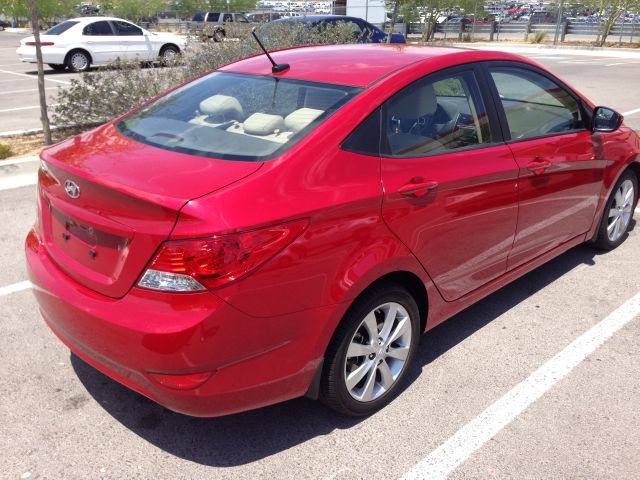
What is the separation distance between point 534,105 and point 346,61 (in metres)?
1.46

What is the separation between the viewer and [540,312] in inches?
163

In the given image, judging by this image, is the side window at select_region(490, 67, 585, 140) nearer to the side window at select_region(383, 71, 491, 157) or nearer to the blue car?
the side window at select_region(383, 71, 491, 157)

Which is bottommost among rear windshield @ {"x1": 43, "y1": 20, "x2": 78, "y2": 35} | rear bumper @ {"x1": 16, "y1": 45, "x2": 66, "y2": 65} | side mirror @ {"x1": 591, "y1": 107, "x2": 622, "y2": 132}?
rear bumper @ {"x1": 16, "y1": 45, "x2": 66, "y2": 65}

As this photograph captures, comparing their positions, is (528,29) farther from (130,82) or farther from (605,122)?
(605,122)

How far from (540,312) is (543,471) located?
1607 mm

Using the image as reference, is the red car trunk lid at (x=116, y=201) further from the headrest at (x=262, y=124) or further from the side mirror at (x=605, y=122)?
the side mirror at (x=605, y=122)

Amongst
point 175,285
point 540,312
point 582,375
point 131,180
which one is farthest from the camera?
point 540,312

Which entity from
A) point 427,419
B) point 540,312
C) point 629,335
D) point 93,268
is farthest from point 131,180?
point 629,335

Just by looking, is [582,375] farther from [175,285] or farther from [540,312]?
[175,285]

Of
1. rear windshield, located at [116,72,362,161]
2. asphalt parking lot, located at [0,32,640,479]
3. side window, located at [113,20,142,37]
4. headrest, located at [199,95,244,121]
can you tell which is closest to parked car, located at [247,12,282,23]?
side window, located at [113,20,142,37]

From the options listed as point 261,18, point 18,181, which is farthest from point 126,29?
point 18,181

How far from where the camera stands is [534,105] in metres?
4.09

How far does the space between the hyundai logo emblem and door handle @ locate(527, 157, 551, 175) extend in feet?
8.21

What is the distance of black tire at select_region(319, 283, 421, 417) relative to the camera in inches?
108
